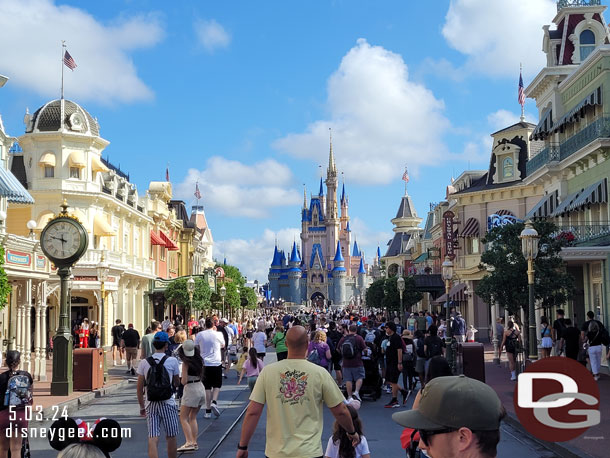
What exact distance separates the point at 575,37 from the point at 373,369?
17129 millimetres

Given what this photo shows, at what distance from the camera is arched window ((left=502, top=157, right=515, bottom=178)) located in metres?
43.0

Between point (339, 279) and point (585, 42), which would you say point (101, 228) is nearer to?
point (585, 42)

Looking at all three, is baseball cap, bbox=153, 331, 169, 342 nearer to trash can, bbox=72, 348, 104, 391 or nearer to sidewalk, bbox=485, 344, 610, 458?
sidewalk, bbox=485, 344, 610, 458

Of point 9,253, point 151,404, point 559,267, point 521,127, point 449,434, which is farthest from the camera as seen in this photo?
point 521,127

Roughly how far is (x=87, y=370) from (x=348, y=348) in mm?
6817

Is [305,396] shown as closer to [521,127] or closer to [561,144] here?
[561,144]

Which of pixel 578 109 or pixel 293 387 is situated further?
pixel 578 109

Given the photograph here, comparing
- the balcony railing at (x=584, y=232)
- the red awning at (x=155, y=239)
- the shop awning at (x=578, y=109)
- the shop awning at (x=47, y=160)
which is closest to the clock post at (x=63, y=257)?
the balcony railing at (x=584, y=232)

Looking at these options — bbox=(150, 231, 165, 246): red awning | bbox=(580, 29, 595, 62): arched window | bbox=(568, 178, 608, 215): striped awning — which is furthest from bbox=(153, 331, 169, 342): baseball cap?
bbox=(150, 231, 165, 246): red awning

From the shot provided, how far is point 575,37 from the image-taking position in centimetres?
2856

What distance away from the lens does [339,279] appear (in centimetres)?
18138

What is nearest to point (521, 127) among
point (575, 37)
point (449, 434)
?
point (575, 37)

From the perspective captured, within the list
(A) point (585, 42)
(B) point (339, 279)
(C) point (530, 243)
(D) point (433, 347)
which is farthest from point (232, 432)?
(B) point (339, 279)

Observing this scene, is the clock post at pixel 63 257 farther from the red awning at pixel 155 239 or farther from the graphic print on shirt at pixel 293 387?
the red awning at pixel 155 239
